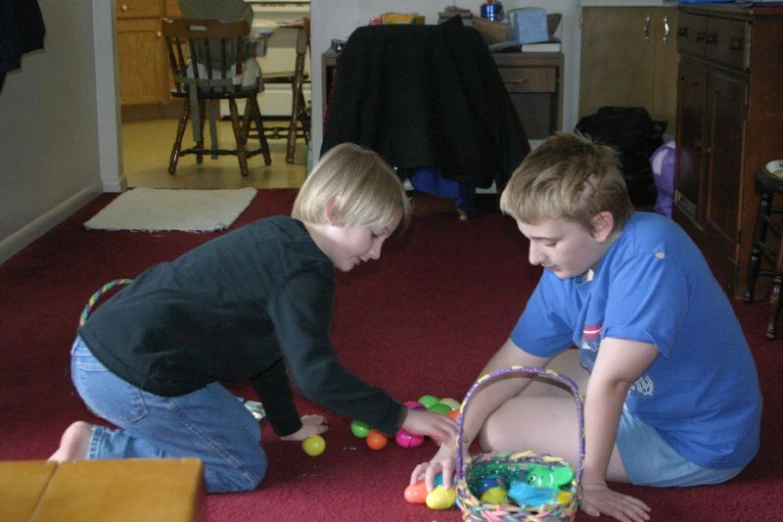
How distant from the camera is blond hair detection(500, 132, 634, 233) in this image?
1757 mm

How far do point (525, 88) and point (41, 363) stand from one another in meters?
2.50

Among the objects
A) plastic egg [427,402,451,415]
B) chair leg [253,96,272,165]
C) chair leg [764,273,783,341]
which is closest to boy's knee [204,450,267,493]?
plastic egg [427,402,451,415]

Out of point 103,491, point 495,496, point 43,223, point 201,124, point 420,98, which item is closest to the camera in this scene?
point 103,491

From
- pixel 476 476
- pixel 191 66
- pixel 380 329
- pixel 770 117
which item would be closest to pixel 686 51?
pixel 770 117

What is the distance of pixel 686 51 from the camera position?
12.3ft

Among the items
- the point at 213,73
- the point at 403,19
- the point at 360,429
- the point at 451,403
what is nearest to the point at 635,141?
the point at 403,19

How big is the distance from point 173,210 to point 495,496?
305cm

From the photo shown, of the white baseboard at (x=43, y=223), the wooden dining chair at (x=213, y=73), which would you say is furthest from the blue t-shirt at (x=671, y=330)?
the wooden dining chair at (x=213, y=73)

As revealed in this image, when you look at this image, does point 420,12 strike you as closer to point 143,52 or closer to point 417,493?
point 143,52

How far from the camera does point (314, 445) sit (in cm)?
214

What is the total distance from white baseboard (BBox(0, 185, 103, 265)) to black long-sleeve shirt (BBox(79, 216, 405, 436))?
6.75 ft

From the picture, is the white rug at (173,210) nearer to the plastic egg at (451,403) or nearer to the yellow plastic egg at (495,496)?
the plastic egg at (451,403)

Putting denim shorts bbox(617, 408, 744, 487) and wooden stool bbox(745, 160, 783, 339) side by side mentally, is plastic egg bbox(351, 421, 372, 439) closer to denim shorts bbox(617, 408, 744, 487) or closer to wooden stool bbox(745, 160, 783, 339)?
denim shorts bbox(617, 408, 744, 487)

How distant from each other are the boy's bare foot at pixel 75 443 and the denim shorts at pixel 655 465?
995 mm
